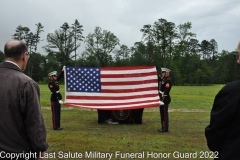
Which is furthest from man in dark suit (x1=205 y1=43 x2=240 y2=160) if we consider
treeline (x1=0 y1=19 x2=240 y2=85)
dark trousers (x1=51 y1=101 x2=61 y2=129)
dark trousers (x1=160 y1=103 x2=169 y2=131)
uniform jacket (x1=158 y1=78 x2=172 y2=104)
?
treeline (x1=0 y1=19 x2=240 y2=85)

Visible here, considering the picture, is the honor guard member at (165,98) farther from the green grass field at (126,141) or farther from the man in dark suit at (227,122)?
the man in dark suit at (227,122)

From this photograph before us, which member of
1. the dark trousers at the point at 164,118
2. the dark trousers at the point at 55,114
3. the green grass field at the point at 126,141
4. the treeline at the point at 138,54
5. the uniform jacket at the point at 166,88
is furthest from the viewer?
the treeline at the point at 138,54

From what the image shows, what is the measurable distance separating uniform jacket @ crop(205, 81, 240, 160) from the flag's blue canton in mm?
7955

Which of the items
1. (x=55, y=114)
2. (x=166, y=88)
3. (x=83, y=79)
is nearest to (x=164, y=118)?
(x=166, y=88)

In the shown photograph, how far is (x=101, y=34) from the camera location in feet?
252

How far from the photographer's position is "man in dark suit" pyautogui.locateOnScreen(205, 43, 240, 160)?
7.55ft

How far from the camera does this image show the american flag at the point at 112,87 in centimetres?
1011

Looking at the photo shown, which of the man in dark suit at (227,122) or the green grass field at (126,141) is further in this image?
the green grass field at (126,141)

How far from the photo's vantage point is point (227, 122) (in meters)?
2.36

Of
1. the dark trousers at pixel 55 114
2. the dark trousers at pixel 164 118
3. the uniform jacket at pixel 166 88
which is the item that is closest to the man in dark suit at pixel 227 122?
the dark trousers at pixel 164 118

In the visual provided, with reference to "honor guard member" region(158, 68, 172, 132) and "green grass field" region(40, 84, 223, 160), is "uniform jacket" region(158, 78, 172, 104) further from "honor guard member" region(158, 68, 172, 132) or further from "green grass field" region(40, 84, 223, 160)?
"green grass field" region(40, 84, 223, 160)

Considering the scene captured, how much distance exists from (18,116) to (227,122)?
6.16 feet

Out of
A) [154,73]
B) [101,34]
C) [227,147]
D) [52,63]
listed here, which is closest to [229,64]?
[101,34]

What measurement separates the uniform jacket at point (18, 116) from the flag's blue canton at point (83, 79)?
735 cm
